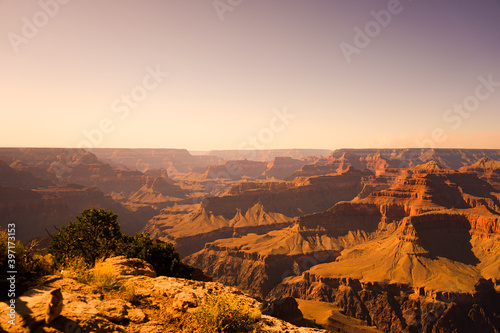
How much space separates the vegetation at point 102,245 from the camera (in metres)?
22.3

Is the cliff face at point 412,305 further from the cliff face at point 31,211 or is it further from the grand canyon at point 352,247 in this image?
the cliff face at point 31,211

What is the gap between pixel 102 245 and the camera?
2338cm

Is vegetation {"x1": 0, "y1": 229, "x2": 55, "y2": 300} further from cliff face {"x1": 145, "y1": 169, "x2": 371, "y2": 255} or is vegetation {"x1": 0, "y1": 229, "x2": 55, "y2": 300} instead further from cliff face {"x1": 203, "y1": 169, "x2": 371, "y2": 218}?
cliff face {"x1": 203, "y1": 169, "x2": 371, "y2": 218}

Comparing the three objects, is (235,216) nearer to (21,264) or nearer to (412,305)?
(412,305)

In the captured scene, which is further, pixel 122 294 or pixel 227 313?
pixel 122 294

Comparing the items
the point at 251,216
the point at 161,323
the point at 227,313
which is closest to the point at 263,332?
the point at 227,313

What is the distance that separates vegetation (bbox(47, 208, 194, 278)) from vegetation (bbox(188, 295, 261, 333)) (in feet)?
50.1

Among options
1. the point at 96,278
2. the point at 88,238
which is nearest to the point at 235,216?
the point at 88,238

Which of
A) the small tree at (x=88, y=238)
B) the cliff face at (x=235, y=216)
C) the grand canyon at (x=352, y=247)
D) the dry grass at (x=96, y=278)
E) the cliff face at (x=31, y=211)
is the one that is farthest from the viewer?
the cliff face at (x=235, y=216)

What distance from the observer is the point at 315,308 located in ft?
222

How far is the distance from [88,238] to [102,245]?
6.51 feet

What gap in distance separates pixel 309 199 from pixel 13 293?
19843 cm

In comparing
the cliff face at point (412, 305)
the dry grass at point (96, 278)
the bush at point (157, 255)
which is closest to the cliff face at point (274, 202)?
the cliff face at point (412, 305)

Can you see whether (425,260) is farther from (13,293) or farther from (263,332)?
(13,293)
